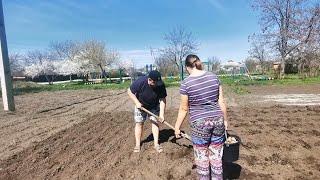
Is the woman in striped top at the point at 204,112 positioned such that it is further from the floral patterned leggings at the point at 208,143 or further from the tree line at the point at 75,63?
the tree line at the point at 75,63

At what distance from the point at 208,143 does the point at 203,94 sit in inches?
23.9

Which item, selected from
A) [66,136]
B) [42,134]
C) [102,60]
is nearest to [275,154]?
[66,136]

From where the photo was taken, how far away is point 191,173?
559cm

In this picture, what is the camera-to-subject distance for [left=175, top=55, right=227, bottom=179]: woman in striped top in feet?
14.0

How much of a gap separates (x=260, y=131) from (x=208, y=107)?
4.51 metres

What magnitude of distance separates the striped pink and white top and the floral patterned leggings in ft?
0.26

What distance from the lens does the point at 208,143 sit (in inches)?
175

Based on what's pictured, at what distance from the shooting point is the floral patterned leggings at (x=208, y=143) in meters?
4.32

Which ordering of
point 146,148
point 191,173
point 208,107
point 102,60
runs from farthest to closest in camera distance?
point 102,60, point 146,148, point 191,173, point 208,107

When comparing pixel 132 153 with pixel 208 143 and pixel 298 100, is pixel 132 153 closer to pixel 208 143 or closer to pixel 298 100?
pixel 208 143

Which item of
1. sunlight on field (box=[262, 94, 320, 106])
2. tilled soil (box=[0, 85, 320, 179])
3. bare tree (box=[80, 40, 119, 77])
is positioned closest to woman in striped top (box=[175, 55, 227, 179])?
tilled soil (box=[0, 85, 320, 179])

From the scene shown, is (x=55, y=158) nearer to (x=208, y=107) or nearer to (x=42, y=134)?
(x=42, y=134)

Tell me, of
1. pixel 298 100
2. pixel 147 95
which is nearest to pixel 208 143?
pixel 147 95

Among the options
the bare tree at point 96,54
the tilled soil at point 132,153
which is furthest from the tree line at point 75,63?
the tilled soil at point 132,153
